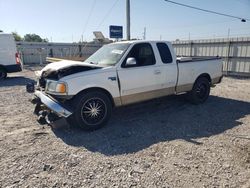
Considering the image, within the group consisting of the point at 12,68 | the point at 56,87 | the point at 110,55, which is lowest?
the point at 12,68

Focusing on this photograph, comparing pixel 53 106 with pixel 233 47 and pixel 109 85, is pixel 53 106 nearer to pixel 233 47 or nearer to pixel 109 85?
pixel 109 85

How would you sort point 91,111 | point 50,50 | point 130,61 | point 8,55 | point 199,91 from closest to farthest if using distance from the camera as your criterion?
point 91,111 < point 130,61 < point 199,91 < point 8,55 < point 50,50

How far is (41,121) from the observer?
17.6 ft

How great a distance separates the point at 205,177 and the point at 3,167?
10.2ft

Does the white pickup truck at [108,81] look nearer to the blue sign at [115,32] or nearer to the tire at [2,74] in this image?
the tire at [2,74]

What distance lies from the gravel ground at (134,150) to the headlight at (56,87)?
0.81m

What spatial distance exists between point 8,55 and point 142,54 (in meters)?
10.2

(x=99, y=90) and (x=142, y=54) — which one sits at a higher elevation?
(x=142, y=54)

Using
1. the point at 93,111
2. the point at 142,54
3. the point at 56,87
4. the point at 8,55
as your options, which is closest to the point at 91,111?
the point at 93,111

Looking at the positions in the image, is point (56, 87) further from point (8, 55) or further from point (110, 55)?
point (8, 55)

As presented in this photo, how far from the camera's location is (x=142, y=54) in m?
5.75

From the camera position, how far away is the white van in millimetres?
12688

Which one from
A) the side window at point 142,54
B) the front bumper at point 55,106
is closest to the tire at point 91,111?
the front bumper at point 55,106

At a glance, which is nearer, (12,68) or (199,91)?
(199,91)
